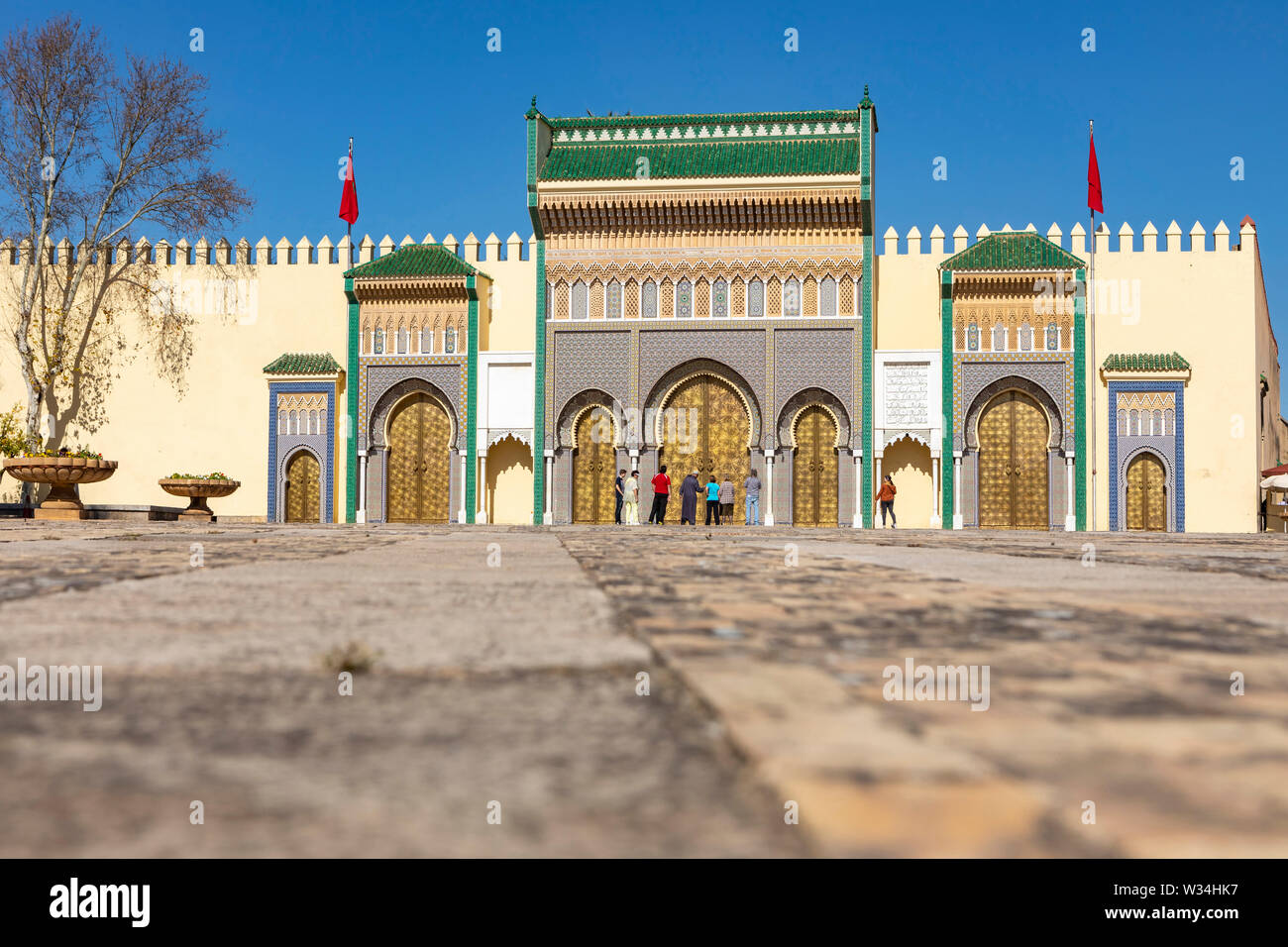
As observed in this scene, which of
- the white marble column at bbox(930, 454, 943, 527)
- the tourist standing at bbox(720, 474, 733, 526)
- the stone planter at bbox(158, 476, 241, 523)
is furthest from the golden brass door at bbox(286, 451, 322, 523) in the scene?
the white marble column at bbox(930, 454, 943, 527)

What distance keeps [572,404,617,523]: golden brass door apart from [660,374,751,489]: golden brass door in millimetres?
908

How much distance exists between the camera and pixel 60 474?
1337 cm

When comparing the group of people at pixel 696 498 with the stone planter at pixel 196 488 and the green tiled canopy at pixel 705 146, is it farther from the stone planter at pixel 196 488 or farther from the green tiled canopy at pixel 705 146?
the stone planter at pixel 196 488

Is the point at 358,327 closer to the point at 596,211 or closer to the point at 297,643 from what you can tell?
the point at 596,211

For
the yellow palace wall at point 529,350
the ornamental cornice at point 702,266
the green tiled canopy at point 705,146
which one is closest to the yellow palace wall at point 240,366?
the yellow palace wall at point 529,350

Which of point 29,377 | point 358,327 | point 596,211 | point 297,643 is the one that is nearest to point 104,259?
point 29,377

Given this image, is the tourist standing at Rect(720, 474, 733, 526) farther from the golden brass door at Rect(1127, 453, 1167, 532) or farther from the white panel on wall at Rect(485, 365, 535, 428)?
the golden brass door at Rect(1127, 453, 1167, 532)

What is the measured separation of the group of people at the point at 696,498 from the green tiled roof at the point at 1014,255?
357 cm

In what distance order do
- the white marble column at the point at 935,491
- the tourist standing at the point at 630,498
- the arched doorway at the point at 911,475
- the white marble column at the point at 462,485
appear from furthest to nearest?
1. the white marble column at the point at 462,485
2. the arched doorway at the point at 911,475
3. the white marble column at the point at 935,491
4. the tourist standing at the point at 630,498

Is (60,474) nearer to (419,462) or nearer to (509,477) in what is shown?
(419,462)

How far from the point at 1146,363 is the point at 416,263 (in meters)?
11.6

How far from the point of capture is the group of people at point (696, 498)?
48.9 ft
